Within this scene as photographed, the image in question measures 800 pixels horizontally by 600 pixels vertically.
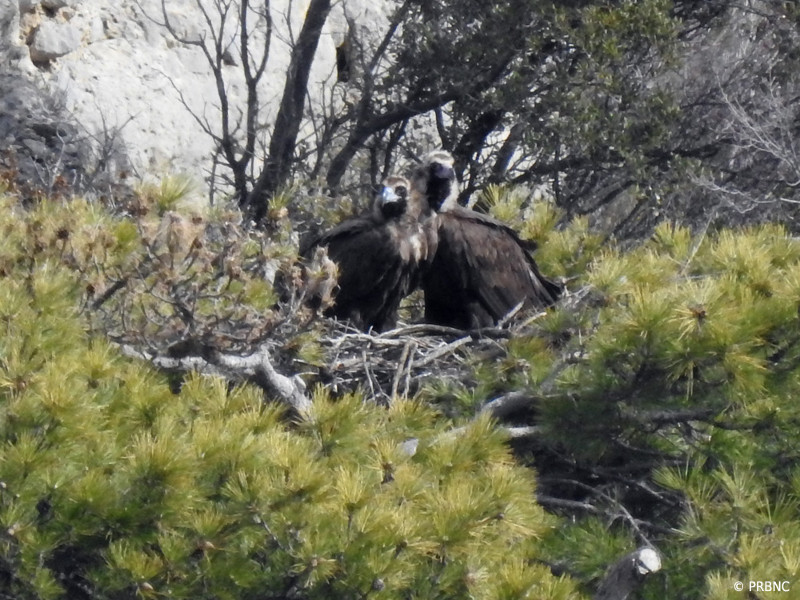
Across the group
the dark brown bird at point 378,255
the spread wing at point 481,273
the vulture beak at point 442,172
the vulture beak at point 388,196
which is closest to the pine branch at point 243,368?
the dark brown bird at point 378,255

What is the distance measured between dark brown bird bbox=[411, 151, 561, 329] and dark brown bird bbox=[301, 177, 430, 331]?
0.16 metres

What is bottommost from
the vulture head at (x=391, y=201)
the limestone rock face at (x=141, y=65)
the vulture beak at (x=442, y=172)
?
the limestone rock face at (x=141, y=65)

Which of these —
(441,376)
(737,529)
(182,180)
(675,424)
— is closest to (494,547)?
(737,529)

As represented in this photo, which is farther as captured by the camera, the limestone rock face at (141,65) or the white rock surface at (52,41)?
the white rock surface at (52,41)

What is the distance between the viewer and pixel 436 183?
27.6 ft

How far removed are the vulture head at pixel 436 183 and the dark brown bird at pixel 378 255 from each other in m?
0.26

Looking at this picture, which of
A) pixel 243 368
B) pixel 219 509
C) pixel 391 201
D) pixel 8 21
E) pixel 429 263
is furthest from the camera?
pixel 8 21

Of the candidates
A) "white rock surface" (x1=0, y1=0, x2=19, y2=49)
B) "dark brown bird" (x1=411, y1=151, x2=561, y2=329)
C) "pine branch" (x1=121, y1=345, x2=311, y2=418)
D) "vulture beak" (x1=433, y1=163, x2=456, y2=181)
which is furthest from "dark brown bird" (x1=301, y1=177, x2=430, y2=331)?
"white rock surface" (x1=0, y1=0, x2=19, y2=49)

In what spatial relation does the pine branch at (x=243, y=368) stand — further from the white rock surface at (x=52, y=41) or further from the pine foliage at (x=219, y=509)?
the white rock surface at (x=52, y=41)

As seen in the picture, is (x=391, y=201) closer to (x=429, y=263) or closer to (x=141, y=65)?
(x=429, y=263)

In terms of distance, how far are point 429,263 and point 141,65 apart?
7.44m

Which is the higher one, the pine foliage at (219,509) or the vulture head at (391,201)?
the vulture head at (391,201)

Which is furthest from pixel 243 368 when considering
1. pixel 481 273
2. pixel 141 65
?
pixel 141 65

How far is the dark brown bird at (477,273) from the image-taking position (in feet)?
26.3
